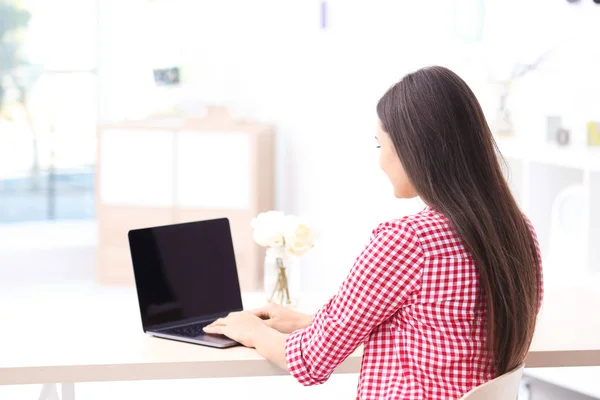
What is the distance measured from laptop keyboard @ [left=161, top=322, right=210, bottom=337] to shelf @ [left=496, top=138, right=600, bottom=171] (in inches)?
57.2

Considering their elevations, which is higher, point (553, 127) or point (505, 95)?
point (505, 95)

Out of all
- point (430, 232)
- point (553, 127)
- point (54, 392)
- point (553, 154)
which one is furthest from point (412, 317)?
point (553, 127)

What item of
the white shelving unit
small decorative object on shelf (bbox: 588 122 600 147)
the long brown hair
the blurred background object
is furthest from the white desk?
the blurred background object

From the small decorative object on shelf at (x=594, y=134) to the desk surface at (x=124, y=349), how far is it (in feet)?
3.42

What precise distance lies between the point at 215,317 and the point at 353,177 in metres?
2.36

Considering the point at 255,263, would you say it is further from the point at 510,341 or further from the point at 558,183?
the point at 510,341

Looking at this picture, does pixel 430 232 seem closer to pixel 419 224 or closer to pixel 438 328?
pixel 419 224

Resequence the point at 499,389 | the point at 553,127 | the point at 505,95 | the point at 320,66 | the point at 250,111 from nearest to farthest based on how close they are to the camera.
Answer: the point at 499,389
the point at 553,127
the point at 505,95
the point at 320,66
the point at 250,111

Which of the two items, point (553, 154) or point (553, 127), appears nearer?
point (553, 154)

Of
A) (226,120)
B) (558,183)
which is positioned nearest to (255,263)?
(226,120)

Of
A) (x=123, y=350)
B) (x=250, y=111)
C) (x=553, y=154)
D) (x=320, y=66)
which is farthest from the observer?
(x=250, y=111)

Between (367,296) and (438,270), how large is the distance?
4.9 inches

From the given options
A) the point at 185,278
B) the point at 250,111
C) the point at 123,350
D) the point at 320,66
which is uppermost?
the point at 320,66

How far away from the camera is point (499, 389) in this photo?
157 centimetres
